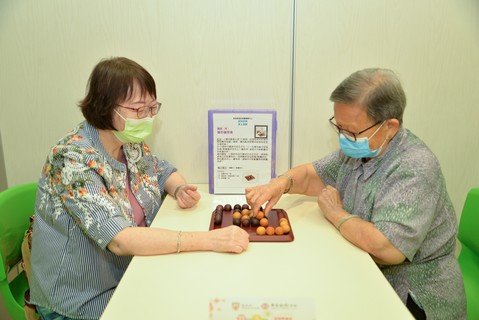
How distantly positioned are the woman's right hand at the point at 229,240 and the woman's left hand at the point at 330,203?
324mm

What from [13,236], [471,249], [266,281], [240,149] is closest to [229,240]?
[266,281]

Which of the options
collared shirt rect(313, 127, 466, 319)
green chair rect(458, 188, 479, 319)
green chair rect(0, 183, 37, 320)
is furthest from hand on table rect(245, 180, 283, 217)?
green chair rect(0, 183, 37, 320)

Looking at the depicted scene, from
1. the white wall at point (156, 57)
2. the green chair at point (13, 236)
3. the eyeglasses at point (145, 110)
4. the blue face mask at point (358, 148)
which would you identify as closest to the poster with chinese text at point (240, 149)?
the white wall at point (156, 57)

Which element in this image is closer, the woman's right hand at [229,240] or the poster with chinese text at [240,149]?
the woman's right hand at [229,240]

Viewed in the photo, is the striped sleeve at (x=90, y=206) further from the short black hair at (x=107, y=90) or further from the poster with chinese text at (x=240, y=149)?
the poster with chinese text at (x=240, y=149)

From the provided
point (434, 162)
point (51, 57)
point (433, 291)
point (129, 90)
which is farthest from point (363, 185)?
point (51, 57)

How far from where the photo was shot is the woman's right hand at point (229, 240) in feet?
3.94

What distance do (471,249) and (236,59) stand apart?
119cm

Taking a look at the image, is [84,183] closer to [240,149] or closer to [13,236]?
[13,236]

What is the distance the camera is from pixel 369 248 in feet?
3.93

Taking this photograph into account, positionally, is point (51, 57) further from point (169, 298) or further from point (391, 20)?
point (391, 20)

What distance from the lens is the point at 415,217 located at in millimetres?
1158

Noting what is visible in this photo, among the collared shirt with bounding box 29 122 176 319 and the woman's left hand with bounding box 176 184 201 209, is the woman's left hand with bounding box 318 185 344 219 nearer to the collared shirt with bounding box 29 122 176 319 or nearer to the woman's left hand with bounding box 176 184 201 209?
the woman's left hand with bounding box 176 184 201 209

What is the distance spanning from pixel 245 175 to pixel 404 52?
0.85 meters
